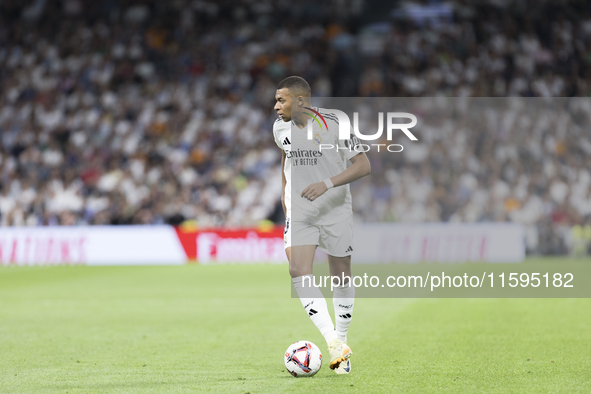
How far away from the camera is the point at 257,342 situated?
8266 mm

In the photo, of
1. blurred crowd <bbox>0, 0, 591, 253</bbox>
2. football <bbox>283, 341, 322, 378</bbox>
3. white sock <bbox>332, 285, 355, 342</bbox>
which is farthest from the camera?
blurred crowd <bbox>0, 0, 591, 253</bbox>

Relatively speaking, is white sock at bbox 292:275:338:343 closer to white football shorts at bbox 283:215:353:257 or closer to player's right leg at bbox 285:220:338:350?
player's right leg at bbox 285:220:338:350

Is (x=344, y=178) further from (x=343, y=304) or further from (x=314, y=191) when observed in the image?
(x=343, y=304)

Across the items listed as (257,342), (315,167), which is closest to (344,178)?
(315,167)

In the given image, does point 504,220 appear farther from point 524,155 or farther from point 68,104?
point 68,104

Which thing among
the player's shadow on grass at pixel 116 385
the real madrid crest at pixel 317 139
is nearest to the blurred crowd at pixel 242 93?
the real madrid crest at pixel 317 139

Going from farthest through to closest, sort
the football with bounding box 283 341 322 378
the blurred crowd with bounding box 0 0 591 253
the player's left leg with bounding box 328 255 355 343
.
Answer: the blurred crowd with bounding box 0 0 591 253
the player's left leg with bounding box 328 255 355 343
the football with bounding box 283 341 322 378

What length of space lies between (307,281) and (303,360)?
2.02ft

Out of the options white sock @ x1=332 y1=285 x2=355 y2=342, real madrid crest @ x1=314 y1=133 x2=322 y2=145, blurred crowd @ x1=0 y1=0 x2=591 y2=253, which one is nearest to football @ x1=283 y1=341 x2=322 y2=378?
white sock @ x1=332 y1=285 x2=355 y2=342

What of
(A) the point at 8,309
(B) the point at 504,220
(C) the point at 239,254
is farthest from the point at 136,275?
(B) the point at 504,220

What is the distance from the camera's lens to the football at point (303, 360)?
20.3 ft

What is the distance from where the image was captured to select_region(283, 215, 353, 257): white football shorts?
632 cm

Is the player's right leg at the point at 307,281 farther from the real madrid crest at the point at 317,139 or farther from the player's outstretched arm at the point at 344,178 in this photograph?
the real madrid crest at the point at 317,139

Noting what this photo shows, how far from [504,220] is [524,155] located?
1.81 metres
